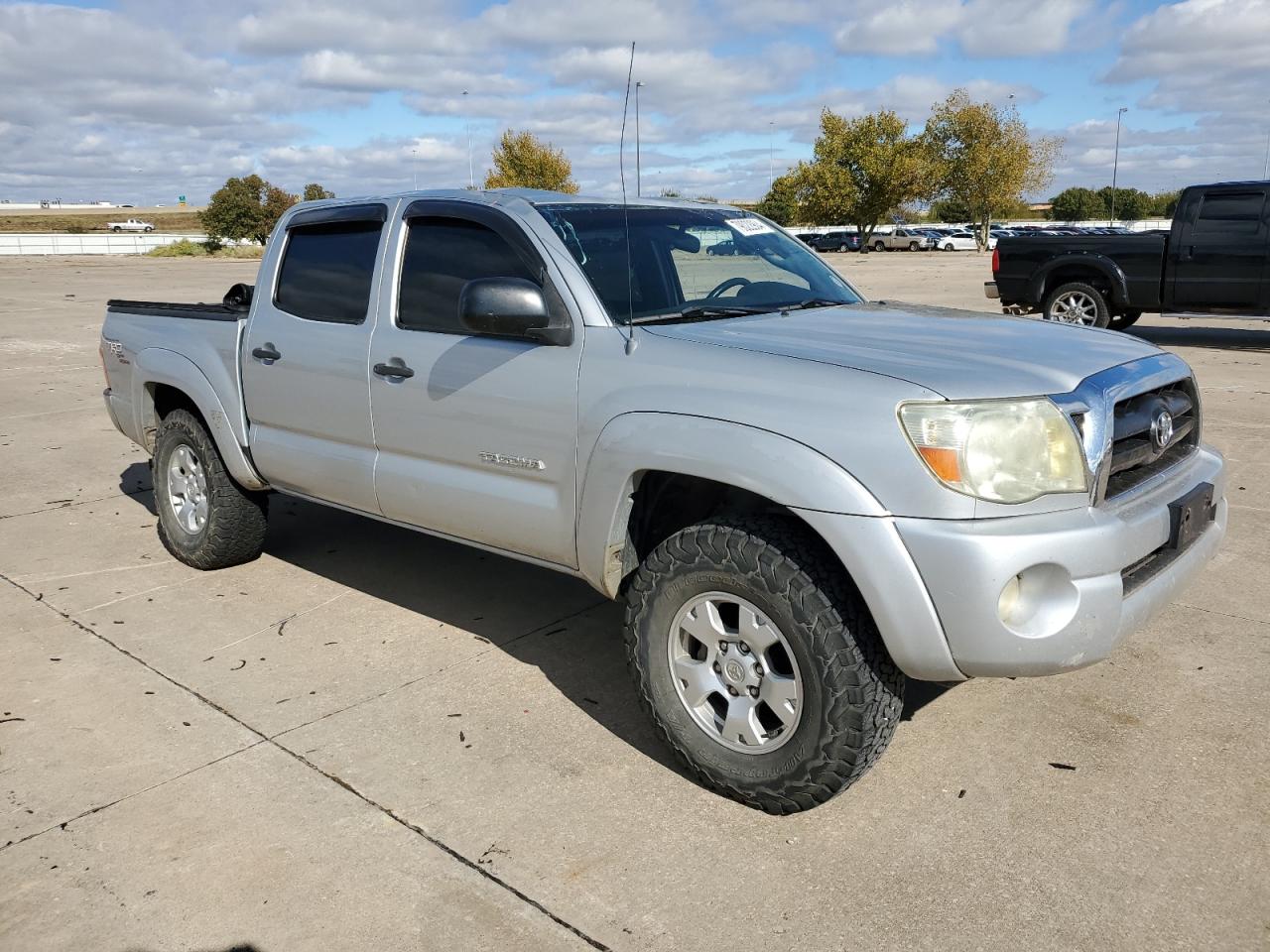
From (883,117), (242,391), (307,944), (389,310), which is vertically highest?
(883,117)

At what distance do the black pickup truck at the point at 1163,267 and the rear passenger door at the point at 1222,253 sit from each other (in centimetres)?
1

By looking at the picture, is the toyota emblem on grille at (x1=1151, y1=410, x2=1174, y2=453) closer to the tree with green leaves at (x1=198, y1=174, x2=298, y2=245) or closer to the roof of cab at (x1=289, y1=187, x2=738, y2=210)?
the roof of cab at (x1=289, y1=187, x2=738, y2=210)

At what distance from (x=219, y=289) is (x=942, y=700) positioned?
26.0 m

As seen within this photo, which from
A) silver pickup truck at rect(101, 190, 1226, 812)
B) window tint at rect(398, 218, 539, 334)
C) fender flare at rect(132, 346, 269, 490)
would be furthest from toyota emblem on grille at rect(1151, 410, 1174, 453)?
fender flare at rect(132, 346, 269, 490)

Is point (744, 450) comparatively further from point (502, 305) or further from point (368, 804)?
point (368, 804)

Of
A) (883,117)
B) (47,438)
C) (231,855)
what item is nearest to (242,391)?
(231,855)

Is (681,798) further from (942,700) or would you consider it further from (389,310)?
(389,310)

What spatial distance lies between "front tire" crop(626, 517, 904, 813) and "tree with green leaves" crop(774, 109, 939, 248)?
5918cm

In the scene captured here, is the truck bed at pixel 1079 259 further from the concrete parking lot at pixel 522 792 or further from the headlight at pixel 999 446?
the headlight at pixel 999 446

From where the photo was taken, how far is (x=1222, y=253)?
12.7m

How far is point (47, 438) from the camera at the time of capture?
902cm

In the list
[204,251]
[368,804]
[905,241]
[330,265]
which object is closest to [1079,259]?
[330,265]

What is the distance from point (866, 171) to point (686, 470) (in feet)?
205

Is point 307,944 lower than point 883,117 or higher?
lower
